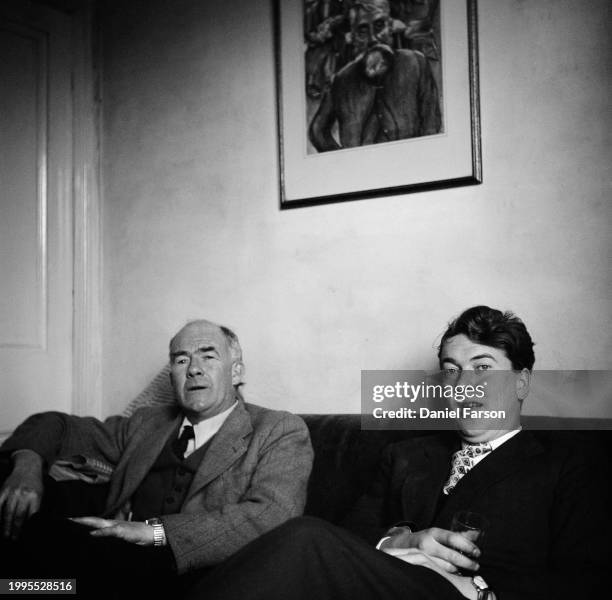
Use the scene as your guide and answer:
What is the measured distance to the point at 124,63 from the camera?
320cm

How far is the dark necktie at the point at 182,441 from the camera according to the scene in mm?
2262

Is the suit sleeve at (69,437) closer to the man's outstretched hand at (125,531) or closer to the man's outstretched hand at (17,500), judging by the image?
the man's outstretched hand at (17,500)

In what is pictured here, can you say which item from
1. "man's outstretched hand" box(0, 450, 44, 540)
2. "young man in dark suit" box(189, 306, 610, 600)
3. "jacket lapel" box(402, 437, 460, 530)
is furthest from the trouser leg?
"man's outstretched hand" box(0, 450, 44, 540)

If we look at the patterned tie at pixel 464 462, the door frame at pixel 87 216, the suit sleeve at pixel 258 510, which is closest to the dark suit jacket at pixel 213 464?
the suit sleeve at pixel 258 510

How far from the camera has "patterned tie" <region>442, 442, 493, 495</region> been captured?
1.85 metres

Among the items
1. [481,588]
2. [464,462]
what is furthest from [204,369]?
[481,588]

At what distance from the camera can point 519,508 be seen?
1668 mm

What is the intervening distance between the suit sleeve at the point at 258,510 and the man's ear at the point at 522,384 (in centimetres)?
67

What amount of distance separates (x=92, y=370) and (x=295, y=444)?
1.43 meters

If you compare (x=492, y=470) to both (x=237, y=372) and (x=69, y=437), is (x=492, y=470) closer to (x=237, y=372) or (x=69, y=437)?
(x=237, y=372)

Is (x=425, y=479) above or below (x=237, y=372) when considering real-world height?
below

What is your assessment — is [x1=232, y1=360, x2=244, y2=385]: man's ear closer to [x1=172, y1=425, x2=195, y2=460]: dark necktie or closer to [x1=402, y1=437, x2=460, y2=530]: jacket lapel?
[x1=172, y1=425, x2=195, y2=460]: dark necktie

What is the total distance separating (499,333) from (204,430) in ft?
3.41

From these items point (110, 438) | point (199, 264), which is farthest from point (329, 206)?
point (110, 438)
